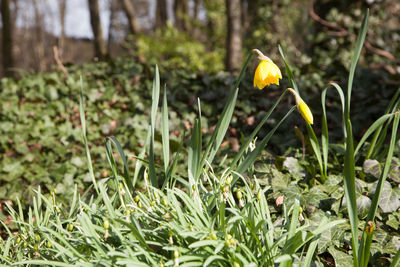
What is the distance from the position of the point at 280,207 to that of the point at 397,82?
2264 millimetres

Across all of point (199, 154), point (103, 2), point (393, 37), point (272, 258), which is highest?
point (103, 2)

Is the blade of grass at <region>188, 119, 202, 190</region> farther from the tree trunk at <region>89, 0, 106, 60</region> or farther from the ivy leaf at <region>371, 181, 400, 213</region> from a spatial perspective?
the tree trunk at <region>89, 0, 106, 60</region>

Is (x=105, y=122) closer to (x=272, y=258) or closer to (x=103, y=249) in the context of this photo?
(x=103, y=249)

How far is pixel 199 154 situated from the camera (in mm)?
1673

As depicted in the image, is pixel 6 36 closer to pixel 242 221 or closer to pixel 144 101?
pixel 144 101

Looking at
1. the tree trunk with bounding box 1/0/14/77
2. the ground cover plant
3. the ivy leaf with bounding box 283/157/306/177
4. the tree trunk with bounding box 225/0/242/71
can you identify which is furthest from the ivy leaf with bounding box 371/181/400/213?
the tree trunk with bounding box 1/0/14/77

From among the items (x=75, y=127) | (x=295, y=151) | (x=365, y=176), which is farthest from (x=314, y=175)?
(x=75, y=127)

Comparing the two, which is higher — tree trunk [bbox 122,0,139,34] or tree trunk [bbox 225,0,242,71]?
tree trunk [bbox 122,0,139,34]

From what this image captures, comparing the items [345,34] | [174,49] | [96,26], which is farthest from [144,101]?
[96,26]

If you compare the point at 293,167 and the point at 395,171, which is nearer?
the point at 395,171

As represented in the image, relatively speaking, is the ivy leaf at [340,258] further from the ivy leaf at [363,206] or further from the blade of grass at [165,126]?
the blade of grass at [165,126]

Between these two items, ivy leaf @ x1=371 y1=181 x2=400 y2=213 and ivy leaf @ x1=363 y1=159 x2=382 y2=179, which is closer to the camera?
ivy leaf @ x1=371 y1=181 x2=400 y2=213

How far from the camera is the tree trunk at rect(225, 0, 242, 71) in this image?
5824 mm

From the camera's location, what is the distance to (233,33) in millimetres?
6035
